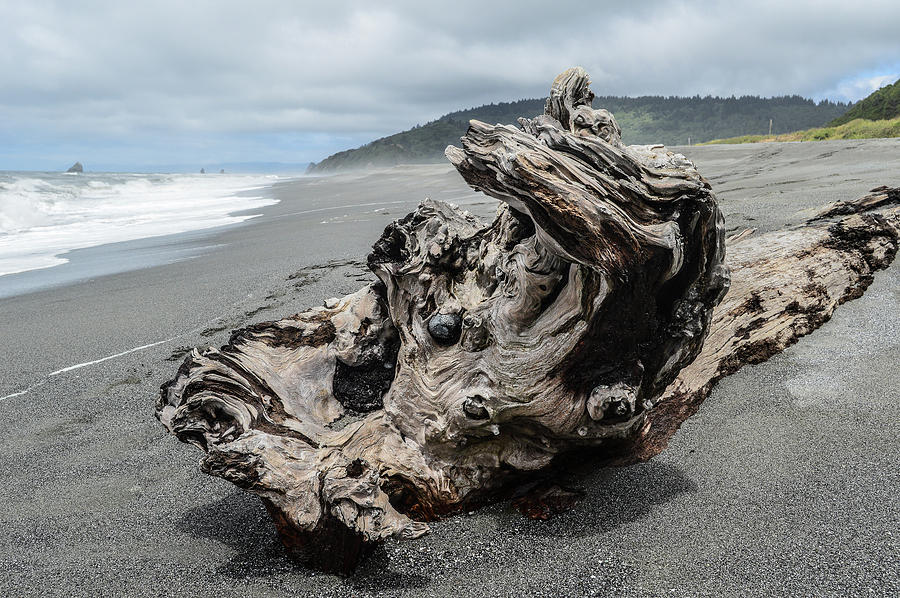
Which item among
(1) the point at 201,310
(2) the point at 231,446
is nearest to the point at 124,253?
(1) the point at 201,310

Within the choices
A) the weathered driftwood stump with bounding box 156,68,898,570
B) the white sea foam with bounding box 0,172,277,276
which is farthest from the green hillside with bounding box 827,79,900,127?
the weathered driftwood stump with bounding box 156,68,898,570

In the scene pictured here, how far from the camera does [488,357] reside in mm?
2482

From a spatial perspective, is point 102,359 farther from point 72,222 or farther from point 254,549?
point 72,222

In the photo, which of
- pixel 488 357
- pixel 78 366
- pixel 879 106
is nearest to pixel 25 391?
pixel 78 366

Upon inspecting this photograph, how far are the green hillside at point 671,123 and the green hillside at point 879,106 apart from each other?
46325 mm

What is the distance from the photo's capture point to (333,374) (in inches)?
125

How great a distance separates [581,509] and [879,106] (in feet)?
127

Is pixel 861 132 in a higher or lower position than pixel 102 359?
higher

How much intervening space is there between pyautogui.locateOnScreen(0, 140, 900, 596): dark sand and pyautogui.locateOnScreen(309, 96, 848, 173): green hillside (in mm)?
78807

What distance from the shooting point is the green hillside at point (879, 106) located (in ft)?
97.3

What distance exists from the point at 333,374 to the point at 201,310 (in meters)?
3.14

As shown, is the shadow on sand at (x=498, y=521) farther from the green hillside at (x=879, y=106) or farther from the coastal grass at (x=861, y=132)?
the green hillside at (x=879, y=106)

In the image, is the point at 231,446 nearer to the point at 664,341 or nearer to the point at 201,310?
the point at 664,341

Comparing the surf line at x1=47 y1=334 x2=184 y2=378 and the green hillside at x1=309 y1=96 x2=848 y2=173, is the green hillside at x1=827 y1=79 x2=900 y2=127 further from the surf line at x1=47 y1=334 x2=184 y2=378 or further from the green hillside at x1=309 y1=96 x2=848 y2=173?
the green hillside at x1=309 y1=96 x2=848 y2=173
